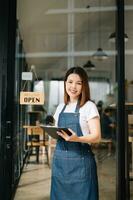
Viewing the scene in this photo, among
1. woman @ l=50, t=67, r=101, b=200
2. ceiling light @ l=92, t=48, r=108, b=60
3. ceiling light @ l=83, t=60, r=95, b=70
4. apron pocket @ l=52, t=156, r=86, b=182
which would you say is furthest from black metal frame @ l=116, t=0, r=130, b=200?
apron pocket @ l=52, t=156, r=86, b=182

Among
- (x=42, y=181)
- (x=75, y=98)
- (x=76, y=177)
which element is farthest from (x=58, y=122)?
(x=42, y=181)

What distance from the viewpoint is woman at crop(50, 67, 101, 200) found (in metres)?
2.25

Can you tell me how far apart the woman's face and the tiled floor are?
91 cm

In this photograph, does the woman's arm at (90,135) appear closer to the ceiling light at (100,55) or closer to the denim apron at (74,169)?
the denim apron at (74,169)

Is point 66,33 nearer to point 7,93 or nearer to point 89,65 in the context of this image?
point 89,65

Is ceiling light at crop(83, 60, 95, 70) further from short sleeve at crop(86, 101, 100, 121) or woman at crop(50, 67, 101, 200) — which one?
short sleeve at crop(86, 101, 100, 121)

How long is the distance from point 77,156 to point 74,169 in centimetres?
10

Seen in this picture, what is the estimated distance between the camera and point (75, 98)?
93.5 inches

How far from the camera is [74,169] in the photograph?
2.25 m

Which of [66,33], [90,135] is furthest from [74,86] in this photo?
[66,33]

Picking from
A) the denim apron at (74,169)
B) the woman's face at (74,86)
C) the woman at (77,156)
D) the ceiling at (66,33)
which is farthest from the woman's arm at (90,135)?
the ceiling at (66,33)

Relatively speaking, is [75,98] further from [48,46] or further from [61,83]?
[48,46]

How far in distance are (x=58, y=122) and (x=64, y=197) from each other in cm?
55

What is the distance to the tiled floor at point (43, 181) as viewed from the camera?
3014 millimetres
